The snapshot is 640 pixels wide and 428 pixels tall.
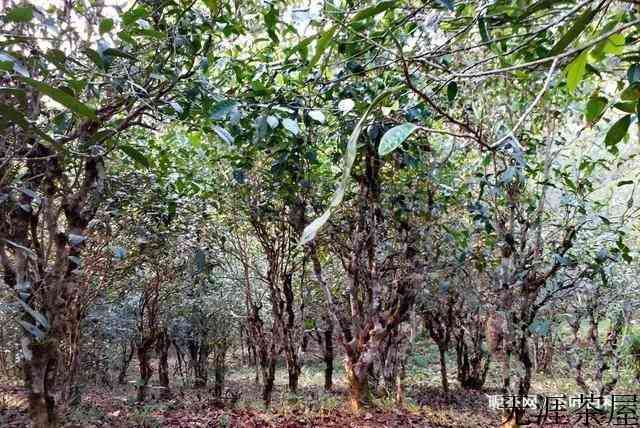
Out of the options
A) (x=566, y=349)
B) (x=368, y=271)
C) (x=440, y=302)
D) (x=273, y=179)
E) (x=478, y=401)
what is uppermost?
(x=273, y=179)

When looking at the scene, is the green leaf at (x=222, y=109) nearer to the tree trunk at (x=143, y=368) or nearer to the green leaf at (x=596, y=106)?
the green leaf at (x=596, y=106)

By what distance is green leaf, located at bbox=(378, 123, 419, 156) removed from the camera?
1.90ft

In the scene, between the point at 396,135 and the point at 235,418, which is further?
the point at 235,418

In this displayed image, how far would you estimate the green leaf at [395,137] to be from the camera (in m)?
0.58

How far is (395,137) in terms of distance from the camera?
595mm

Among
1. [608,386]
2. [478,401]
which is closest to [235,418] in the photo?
[608,386]

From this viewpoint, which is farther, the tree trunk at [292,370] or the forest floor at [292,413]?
the tree trunk at [292,370]

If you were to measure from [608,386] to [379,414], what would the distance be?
2150 mm

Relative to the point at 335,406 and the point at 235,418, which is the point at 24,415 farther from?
the point at 335,406

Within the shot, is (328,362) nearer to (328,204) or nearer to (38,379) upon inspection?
(38,379)

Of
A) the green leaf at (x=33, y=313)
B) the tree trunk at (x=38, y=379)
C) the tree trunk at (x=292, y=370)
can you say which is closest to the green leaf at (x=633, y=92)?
the green leaf at (x=33, y=313)

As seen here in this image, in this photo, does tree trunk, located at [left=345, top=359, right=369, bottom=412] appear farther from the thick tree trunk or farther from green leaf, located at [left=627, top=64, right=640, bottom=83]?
the thick tree trunk

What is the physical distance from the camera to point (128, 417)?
176 inches

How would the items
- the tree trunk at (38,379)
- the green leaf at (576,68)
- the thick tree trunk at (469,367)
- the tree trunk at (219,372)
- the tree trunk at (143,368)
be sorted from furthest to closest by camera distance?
the thick tree trunk at (469,367) → the tree trunk at (143,368) → the tree trunk at (219,372) → the tree trunk at (38,379) → the green leaf at (576,68)
